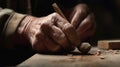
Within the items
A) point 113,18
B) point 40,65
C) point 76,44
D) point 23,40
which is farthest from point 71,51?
point 113,18

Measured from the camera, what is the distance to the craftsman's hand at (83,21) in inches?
65.1

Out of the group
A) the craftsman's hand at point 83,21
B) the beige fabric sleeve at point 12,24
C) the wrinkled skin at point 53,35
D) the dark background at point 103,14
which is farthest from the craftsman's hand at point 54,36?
the dark background at point 103,14

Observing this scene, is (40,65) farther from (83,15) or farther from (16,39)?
(83,15)

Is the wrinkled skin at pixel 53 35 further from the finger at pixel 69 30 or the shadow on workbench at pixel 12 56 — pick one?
the shadow on workbench at pixel 12 56

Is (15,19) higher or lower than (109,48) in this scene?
higher

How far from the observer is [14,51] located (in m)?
1.60

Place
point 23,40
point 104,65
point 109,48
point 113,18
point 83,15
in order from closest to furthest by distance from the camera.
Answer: point 104,65 → point 109,48 → point 23,40 → point 83,15 → point 113,18

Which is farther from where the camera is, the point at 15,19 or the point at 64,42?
the point at 15,19

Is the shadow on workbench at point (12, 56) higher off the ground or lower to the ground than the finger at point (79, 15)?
lower

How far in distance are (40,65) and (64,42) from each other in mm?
297

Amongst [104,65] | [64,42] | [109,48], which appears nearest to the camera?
[104,65]

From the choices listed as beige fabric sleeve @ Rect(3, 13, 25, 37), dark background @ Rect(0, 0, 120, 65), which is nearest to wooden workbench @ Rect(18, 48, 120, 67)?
beige fabric sleeve @ Rect(3, 13, 25, 37)

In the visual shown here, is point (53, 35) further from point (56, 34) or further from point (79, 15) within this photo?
point (79, 15)

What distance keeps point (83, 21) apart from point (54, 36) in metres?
0.37
